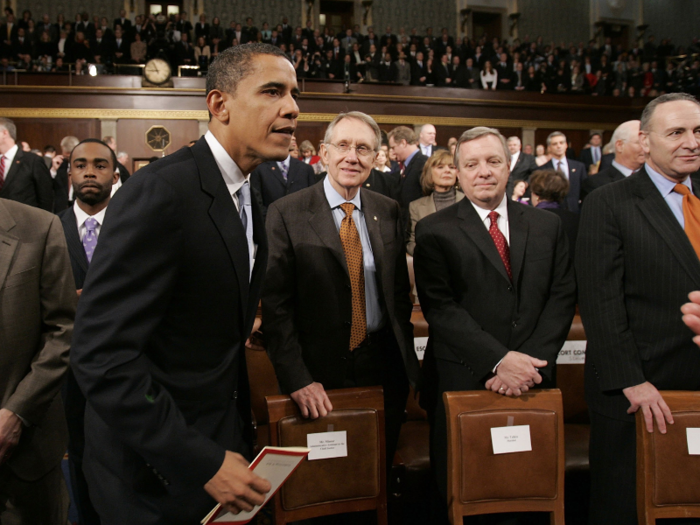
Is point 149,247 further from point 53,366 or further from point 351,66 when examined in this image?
point 351,66

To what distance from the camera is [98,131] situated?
9.93m

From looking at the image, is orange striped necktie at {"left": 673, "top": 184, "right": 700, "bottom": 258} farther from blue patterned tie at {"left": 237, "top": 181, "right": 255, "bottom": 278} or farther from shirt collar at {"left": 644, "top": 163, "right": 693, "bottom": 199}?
blue patterned tie at {"left": 237, "top": 181, "right": 255, "bottom": 278}

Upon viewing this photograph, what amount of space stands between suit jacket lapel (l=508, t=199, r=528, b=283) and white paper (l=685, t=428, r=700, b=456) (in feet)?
2.16

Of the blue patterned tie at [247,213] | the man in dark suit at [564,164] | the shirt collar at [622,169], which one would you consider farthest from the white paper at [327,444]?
the man in dark suit at [564,164]

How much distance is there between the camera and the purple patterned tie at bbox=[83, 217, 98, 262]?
7.18 feet

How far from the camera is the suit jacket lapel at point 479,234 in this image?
1858 mm

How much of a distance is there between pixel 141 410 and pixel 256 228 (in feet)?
1.61

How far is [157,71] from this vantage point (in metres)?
9.88

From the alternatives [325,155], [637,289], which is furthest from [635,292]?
[325,155]

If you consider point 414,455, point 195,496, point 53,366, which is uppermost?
point 53,366

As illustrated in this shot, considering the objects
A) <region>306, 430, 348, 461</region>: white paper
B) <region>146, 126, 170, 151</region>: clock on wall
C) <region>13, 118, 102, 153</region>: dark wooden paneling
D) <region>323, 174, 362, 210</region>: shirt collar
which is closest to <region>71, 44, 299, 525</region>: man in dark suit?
<region>306, 430, 348, 461</region>: white paper

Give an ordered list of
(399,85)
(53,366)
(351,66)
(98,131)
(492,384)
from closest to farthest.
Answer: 1. (53,366)
2. (492,384)
3. (98,131)
4. (399,85)
5. (351,66)

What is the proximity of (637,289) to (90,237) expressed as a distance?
6.59 ft

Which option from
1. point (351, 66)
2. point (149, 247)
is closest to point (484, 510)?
point (149, 247)
